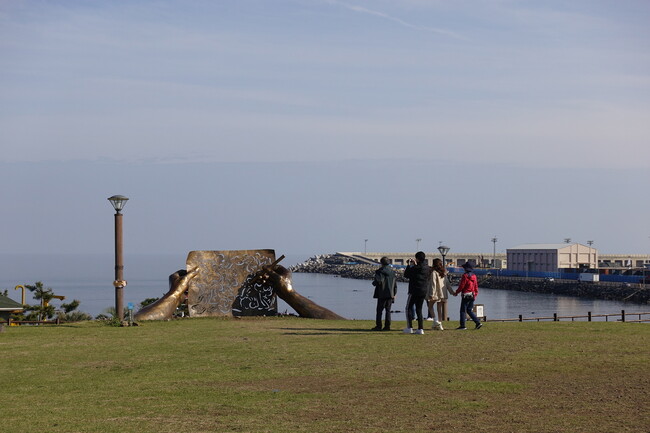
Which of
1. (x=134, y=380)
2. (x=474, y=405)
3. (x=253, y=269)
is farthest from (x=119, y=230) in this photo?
(x=474, y=405)

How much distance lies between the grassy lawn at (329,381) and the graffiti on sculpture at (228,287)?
5812 mm

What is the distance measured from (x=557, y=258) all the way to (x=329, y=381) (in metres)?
141

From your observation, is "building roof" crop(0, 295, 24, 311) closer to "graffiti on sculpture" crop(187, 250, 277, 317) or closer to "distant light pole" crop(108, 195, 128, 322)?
"distant light pole" crop(108, 195, 128, 322)

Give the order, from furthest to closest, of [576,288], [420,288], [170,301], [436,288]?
[576,288] < [170,301] < [436,288] < [420,288]

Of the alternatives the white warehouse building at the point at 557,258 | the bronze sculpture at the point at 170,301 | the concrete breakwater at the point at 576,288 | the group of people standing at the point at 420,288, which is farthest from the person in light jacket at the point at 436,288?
the white warehouse building at the point at 557,258

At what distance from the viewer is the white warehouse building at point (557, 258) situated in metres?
149

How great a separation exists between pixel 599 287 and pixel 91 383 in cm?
11810

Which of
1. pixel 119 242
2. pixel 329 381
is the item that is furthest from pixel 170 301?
pixel 329 381

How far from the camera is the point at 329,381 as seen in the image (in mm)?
13539

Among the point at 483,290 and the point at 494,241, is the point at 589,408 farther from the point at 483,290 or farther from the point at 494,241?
Result: the point at 494,241

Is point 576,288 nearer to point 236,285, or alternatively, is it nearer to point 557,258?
point 557,258

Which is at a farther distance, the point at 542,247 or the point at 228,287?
the point at 542,247

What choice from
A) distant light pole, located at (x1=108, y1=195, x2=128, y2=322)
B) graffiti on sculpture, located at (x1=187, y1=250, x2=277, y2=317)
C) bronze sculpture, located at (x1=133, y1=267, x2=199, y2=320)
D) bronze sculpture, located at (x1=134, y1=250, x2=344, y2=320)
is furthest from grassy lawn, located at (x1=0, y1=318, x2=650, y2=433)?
graffiti on sculpture, located at (x1=187, y1=250, x2=277, y2=317)

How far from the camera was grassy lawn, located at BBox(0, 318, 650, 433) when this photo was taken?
1050 cm
